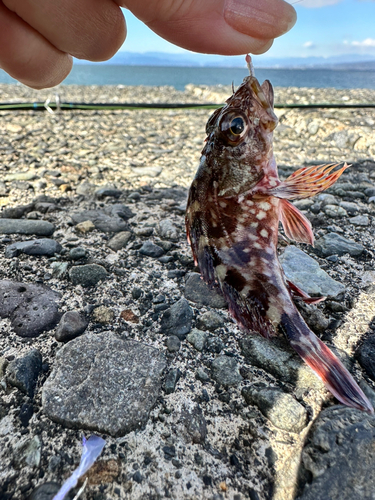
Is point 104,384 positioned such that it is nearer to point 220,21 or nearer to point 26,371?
point 26,371

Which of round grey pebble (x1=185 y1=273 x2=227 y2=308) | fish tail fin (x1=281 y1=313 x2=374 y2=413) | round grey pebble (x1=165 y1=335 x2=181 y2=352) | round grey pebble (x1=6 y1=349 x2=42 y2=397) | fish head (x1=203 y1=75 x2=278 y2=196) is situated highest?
fish head (x1=203 y1=75 x2=278 y2=196)

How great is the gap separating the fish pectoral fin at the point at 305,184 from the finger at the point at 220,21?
0.88 metres

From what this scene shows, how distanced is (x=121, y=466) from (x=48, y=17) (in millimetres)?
2715

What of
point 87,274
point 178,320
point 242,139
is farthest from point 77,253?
point 242,139

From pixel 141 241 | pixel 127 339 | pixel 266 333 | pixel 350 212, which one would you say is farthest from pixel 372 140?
pixel 127 339

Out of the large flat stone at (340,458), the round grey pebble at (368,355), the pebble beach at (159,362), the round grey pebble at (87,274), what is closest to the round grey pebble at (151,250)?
the pebble beach at (159,362)

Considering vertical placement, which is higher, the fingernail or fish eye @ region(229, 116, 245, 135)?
the fingernail

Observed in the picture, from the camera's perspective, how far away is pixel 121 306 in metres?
3.05

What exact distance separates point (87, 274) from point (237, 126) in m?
1.97

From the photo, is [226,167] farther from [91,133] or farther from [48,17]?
[91,133]

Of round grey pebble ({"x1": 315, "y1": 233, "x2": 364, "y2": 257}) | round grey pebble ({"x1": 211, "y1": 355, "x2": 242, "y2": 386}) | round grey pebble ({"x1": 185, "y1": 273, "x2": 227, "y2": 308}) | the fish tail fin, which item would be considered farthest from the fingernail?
round grey pebble ({"x1": 315, "y1": 233, "x2": 364, "y2": 257})

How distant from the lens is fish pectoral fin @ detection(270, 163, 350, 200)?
2.27m

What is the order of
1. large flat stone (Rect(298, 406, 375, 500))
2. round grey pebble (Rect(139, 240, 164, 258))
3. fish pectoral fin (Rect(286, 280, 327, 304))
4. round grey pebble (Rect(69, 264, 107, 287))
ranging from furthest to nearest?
round grey pebble (Rect(139, 240, 164, 258)), round grey pebble (Rect(69, 264, 107, 287)), fish pectoral fin (Rect(286, 280, 327, 304)), large flat stone (Rect(298, 406, 375, 500))

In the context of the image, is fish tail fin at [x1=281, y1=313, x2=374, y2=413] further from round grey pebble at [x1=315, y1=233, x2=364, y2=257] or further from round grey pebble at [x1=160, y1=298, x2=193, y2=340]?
round grey pebble at [x1=315, y1=233, x2=364, y2=257]
